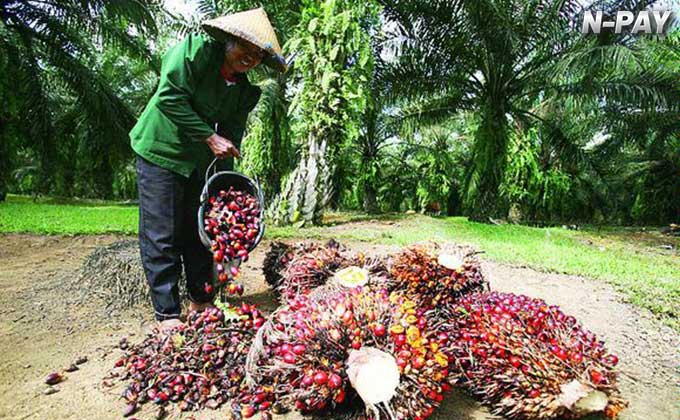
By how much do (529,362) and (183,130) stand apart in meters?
1.84

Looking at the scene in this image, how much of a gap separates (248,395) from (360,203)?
13.4 metres

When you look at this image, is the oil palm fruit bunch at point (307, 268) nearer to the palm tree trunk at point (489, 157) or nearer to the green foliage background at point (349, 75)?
the green foliage background at point (349, 75)

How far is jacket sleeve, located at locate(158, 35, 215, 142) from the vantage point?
2016 mm

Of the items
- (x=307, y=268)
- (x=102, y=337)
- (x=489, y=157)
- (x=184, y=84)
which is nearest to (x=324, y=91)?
(x=489, y=157)

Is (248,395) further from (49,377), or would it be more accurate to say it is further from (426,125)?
(426,125)

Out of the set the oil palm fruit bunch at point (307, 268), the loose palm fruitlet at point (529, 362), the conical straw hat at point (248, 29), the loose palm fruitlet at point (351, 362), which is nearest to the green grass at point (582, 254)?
the oil palm fruit bunch at point (307, 268)

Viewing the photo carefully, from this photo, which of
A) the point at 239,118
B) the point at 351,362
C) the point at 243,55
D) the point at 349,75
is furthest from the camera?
the point at 349,75

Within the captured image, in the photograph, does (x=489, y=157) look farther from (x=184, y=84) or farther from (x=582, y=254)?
(x=184, y=84)

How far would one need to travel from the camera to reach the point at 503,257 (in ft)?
13.9

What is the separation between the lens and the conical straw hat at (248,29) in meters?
1.95

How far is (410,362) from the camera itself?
4.28 feet

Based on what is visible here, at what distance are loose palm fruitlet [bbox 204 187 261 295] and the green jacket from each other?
0.99 feet

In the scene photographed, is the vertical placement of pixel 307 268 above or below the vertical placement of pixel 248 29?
below

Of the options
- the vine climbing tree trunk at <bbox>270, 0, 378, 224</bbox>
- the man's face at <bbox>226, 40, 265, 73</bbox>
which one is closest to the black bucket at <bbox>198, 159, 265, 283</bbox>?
the man's face at <bbox>226, 40, 265, 73</bbox>
